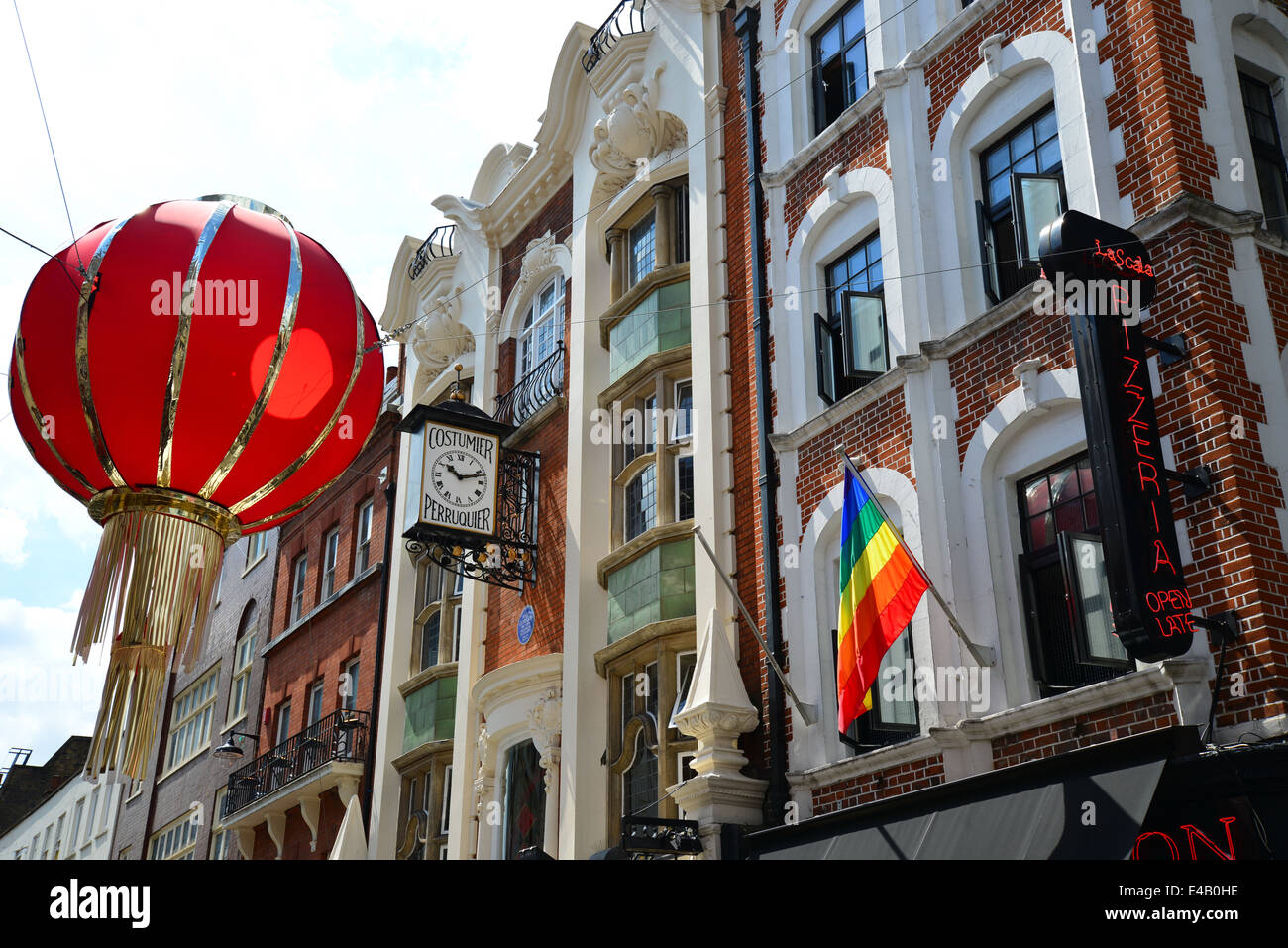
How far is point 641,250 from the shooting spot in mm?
18312

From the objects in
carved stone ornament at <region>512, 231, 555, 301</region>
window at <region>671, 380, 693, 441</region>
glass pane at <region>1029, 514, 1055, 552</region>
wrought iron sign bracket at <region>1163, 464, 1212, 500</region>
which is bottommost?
wrought iron sign bracket at <region>1163, 464, 1212, 500</region>

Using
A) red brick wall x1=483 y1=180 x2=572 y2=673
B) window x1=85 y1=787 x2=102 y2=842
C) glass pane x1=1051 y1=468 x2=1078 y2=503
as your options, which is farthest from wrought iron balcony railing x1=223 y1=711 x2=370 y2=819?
window x1=85 y1=787 x2=102 y2=842

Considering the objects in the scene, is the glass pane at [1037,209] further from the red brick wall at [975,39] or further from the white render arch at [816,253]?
the white render arch at [816,253]

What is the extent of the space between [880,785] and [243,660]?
2160 centimetres

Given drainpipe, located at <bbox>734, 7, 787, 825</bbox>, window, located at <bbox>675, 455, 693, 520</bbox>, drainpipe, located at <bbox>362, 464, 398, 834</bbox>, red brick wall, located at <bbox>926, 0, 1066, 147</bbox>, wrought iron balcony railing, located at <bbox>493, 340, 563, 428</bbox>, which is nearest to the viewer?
red brick wall, located at <bbox>926, 0, 1066, 147</bbox>

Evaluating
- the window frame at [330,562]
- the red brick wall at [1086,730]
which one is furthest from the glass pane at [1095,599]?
the window frame at [330,562]

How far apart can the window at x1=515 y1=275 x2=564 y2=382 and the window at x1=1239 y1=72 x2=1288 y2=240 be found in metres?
10.5

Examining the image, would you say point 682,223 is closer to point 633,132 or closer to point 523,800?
point 633,132

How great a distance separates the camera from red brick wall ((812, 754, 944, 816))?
35.9 ft

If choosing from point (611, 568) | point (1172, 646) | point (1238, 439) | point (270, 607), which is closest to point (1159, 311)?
point (1238, 439)

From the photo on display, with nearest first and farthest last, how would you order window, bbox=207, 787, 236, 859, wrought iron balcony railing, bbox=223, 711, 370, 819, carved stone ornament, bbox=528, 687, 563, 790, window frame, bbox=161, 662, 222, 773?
1. carved stone ornament, bbox=528, 687, 563, 790
2. wrought iron balcony railing, bbox=223, 711, 370, 819
3. window, bbox=207, 787, 236, 859
4. window frame, bbox=161, 662, 222, 773

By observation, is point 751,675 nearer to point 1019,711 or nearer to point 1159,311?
point 1019,711

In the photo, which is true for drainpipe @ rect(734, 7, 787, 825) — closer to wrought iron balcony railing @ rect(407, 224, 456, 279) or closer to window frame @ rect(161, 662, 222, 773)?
wrought iron balcony railing @ rect(407, 224, 456, 279)
